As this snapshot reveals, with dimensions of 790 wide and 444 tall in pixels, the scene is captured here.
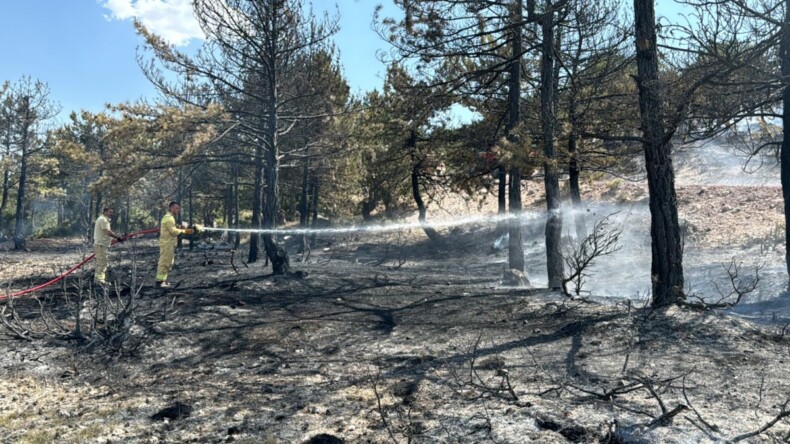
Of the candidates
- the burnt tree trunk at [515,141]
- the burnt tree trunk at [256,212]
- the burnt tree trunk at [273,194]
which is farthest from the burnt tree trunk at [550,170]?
the burnt tree trunk at [256,212]

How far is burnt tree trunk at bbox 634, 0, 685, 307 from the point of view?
733 cm

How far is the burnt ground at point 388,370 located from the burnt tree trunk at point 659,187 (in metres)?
0.47

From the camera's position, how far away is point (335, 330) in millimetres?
7336

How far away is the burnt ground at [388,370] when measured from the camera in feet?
13.2

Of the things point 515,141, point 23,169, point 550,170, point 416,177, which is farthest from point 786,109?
point 23,169

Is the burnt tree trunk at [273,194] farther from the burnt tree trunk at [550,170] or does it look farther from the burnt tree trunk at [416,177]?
the burnt tree trunk at [416,177]

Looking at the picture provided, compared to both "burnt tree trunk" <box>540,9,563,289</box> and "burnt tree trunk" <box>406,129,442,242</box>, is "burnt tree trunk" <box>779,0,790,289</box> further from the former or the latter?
"burnt tree trunk" <box>406,129,442,242</box>

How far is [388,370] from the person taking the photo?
556cm

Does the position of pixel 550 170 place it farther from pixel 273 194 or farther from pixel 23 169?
pixel 23 169

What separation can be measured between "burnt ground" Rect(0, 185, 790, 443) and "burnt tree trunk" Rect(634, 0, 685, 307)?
1.55 ft

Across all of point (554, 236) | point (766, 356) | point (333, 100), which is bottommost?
point (766, 356)

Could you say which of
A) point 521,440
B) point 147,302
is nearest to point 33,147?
point 147,302

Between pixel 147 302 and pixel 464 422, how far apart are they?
6545 millimetres

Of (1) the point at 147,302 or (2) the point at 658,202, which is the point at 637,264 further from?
(1) the point at 147,302
